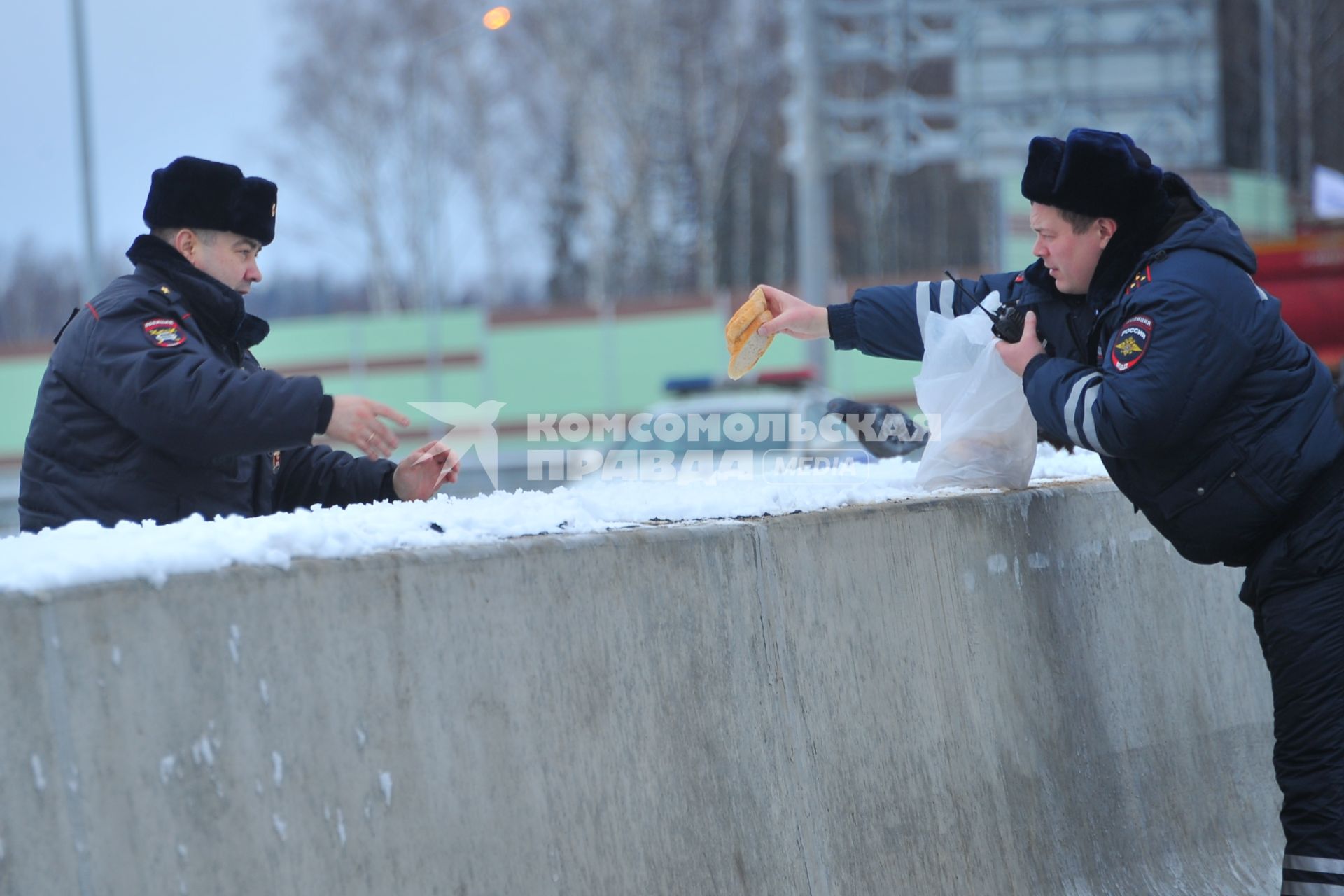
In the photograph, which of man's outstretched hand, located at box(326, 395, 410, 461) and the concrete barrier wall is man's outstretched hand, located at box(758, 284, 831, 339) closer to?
the concrete barrier wall

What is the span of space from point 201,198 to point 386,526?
4.15ft

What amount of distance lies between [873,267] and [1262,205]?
58.1ft

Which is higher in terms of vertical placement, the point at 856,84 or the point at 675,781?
the point at 856,84

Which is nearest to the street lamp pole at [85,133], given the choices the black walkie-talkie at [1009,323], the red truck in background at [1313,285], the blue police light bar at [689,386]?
the blue police light bar at [689,386]

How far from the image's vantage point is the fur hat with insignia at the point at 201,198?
3592mm

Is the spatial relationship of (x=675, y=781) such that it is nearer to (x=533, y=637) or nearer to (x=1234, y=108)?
(x=533, y=637)

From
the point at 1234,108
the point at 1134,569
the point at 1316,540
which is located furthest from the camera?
the point at 1234,108

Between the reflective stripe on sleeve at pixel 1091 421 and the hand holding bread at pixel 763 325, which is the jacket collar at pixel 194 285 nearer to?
the hand holding bread at pixel 763 325

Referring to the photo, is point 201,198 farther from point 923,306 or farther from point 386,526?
point 923,306

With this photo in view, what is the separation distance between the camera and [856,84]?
41.1 m

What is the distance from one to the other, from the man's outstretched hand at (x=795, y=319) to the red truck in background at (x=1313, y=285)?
14487 mm

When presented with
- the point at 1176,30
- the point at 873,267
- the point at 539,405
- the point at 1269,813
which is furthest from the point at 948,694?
the point at 873,267

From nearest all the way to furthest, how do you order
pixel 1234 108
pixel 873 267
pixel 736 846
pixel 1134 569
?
pixel 736 846 → pixel 1134 569 → pixel 1234 108 → pixel 873 267

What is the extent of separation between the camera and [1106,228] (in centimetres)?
349
